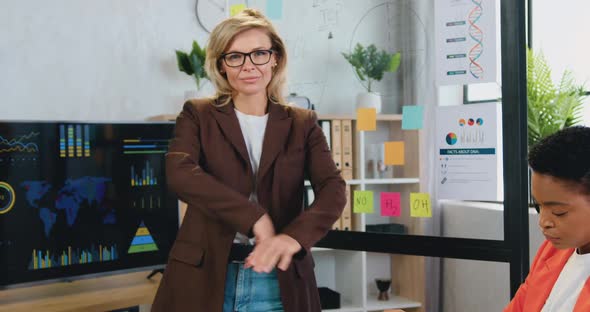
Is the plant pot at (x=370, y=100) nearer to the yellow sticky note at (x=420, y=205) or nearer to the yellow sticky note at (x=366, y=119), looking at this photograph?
the yellow sticky note at (x=366, y=119)

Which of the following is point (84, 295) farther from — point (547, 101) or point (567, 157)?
point (547, 101)

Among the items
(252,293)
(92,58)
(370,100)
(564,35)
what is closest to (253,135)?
(252,293)

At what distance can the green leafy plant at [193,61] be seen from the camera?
310cm

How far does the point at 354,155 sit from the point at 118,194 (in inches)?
40.4

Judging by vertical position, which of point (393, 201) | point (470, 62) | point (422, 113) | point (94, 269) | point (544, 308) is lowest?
point (94, 269)

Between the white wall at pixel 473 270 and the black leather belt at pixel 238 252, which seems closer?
the black leather belt at pixel 238 252

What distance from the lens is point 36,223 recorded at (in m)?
2.35

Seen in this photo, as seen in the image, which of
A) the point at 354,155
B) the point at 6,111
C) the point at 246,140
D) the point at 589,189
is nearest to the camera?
the point at 589,189

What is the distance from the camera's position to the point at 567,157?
3.66ft

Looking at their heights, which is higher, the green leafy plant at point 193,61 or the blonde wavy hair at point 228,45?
the green leafy plant at point 193,61

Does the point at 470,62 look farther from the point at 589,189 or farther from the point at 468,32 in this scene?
the point at 589,189

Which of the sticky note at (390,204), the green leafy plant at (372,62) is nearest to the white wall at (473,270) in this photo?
the sticky note at (390,204)

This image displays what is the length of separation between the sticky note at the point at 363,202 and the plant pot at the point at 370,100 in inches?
12.3

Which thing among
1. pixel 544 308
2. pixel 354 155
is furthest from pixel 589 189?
pixel 354 155
